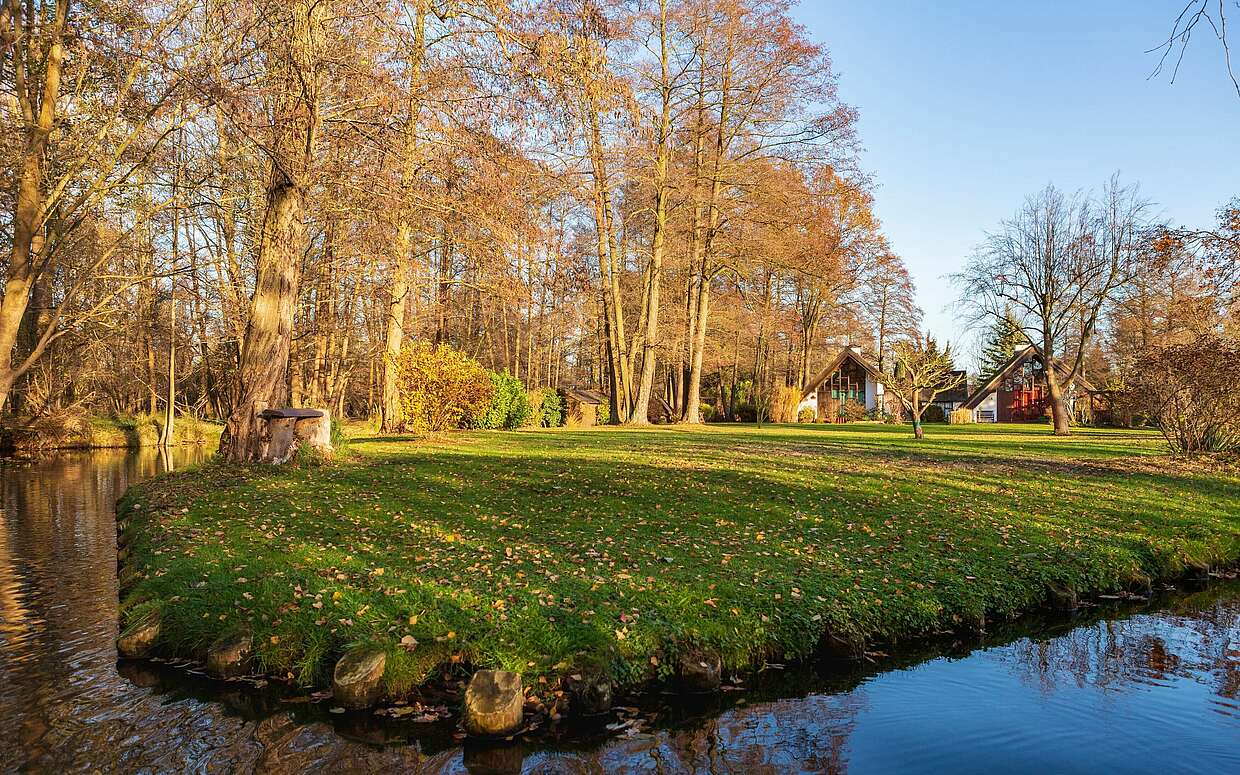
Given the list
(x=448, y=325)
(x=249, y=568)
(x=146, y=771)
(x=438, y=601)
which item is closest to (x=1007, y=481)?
(x=438, y=601)

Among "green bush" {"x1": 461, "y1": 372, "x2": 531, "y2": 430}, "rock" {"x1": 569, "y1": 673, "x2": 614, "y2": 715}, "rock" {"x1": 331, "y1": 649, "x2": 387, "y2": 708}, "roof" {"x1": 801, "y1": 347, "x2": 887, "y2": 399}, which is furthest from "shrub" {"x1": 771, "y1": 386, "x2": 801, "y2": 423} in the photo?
"rock" {"x1": 331, "y1": 649, "x2": 387, "y2": 708}

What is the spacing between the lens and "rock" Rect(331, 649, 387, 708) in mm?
5598

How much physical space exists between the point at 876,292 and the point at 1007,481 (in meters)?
38.7

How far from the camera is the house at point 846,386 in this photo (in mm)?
51438

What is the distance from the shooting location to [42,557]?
10.3 meters

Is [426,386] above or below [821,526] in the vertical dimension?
above

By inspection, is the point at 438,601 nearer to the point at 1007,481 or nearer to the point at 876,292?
the point at 1007,481

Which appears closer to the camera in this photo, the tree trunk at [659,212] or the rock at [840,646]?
the rock at [840,646]

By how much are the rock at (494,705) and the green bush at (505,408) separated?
21988 mm

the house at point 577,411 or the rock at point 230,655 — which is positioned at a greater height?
the house at point 577,411

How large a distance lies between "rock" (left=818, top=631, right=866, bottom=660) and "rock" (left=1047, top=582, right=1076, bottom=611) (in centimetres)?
306

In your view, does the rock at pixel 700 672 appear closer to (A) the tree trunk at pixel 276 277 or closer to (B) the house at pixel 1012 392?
(A) the tree trunk at pixel 276 277

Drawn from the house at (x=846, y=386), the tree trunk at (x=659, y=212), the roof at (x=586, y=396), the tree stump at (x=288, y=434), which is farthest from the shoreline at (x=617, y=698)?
the house at (x=846, y=386)

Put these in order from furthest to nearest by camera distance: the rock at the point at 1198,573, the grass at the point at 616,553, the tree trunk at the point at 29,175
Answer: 1. the tree trunk at the point at 29,175
2. the rock at the point at 1198,573
3. the grass at the point at 616,553
